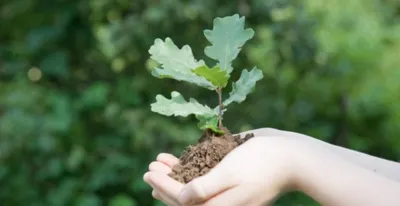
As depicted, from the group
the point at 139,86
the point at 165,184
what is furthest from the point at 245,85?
the point at 139,86

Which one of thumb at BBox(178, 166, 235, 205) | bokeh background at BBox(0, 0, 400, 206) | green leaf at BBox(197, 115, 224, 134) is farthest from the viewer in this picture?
bokeh background at BBox(0, 0, 400, 206)

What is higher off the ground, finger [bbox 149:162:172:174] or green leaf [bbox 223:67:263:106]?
green leaf [bbox 223:67:263:106]

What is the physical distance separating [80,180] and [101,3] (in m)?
Answer: 0.49

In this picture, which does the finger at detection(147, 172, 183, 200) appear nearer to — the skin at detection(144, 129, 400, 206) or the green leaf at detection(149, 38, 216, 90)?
the skin at detection(144, 129, 400, 206)

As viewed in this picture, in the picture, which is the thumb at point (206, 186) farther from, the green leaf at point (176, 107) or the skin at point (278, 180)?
the green leaf at point (176, 107)

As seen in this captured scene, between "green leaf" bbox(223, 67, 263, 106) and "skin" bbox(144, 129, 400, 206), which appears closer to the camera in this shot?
"skin" bbox(144, 129, 400, 206)

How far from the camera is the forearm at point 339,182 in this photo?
28.8 inches

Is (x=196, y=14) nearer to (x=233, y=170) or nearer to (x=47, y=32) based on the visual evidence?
(x=47, y=32)

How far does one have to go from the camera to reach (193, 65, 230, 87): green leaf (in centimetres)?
79

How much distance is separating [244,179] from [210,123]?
4.6 inches

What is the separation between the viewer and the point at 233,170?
733 mm

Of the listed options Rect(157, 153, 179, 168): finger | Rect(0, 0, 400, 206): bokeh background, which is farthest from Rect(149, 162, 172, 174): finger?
Rect(0, 0, 400, 206): bokeh background

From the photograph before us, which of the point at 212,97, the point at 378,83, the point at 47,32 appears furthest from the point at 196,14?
the point at 378,83

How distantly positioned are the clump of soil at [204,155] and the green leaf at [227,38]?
0.08m
